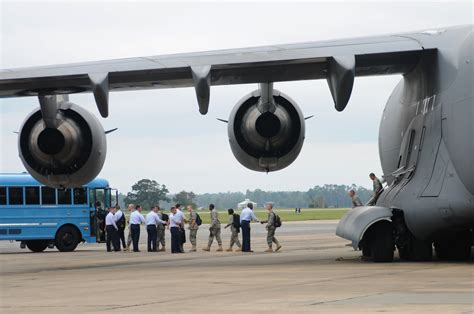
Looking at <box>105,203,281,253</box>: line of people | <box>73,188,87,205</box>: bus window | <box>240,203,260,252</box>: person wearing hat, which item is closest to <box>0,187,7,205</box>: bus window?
<box>73,188,87,205</box>: bus window

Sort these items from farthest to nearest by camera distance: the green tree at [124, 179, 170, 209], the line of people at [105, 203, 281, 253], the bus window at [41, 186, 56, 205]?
1. the green tree at [124, 179, 170, 209]
2. the bus window at [41, 186, 56, 205]
3. the line of people at [105, 203, 281, 253]

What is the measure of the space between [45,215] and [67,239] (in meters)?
1.08

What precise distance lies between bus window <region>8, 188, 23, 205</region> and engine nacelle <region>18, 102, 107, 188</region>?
12497mm

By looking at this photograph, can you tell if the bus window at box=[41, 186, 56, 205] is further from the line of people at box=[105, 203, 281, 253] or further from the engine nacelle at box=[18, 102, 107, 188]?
the engine nacelle at box=[18, 102, 107, 188]

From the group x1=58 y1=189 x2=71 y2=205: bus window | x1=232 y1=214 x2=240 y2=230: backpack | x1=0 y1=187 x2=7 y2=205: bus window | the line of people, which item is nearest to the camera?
the line of people

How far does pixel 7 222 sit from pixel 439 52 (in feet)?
59.8

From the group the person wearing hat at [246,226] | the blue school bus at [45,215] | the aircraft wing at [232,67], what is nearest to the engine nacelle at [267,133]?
the aircraft wing at [232,67]

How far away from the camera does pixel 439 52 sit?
18484 mm

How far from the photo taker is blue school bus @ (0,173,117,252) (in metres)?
32.4

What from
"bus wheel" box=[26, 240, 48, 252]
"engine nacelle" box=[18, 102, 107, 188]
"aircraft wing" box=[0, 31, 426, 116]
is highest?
"aircraft wing" box=[0, 31, 426, 116]

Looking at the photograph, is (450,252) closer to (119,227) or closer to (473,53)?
(473,53)

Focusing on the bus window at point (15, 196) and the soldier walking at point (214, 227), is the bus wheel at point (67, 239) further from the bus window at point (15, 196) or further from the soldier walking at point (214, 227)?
the soldier walking at point (214, 227)

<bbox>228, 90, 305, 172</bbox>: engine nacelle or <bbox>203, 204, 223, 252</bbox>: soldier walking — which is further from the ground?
<bbox>228, 90, 305, 172</bbox>: engine nacelle

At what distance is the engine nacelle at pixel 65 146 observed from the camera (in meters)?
20.1
